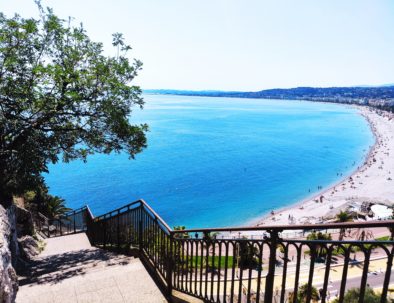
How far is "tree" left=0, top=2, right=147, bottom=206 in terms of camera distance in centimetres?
995

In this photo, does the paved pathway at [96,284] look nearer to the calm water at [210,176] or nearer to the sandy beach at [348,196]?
the sandy beach at [348,196]

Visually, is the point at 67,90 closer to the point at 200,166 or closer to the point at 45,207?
the point at 45,207

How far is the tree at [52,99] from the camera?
995 centimetres

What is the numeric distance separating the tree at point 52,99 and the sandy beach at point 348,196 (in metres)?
31.9

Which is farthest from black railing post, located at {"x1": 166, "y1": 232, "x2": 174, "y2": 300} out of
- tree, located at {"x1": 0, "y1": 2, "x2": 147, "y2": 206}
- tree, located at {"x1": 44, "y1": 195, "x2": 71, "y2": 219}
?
tree, located at {"x1": 44, "y1": 195, "x2": 71, "y2": 219}

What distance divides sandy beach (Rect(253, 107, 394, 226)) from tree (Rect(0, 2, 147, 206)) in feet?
105

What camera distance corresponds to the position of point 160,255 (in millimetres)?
6055

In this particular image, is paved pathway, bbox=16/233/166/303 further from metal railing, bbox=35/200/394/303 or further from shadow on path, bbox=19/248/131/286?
metal railing, bbox=35/200/394/303

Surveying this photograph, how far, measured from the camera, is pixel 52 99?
406 inches

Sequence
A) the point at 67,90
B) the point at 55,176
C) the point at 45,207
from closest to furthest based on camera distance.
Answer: the point at 67,90
the point at 45,207
the point at 55,176

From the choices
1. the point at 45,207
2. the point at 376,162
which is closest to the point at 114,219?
the point at 45,207

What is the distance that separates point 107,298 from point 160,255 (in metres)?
1.16

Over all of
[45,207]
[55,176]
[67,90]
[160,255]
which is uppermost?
[67,90]

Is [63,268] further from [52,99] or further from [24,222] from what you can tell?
[24,222]
